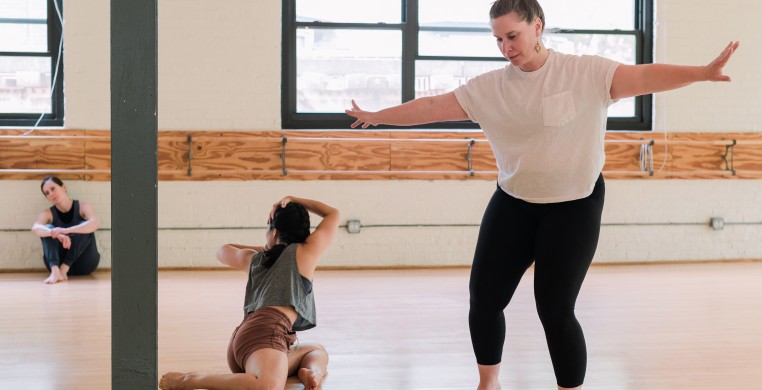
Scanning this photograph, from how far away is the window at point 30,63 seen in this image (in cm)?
673

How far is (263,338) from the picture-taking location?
3094 mm

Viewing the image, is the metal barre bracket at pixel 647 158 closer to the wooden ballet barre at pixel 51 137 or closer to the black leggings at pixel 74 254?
the wooden ballet barre at pixel 51 137

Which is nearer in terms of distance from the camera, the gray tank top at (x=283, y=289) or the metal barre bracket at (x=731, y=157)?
the gray tank top at (x=283, y=289)

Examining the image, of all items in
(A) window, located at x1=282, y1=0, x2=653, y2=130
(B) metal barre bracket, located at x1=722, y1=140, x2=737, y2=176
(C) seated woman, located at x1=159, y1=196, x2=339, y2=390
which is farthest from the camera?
(B) metal barre bracket, located at x1=722, y1=140, x2=737, y2=176

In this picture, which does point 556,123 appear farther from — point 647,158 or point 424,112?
point 647,158

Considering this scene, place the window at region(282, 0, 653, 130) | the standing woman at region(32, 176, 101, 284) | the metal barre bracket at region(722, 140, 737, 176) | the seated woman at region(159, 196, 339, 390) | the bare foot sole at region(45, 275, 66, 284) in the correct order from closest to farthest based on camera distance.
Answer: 1. the seated woman at region(159, 196, 339, 390)
2. the bare foot sole at region(45, 275, 66, 284)
3. the standing woman at region(32, 176, 101, 284)
4. the window at region(282, 0, 653, 130)
5. the metal barre bracket at region(722, 140, 737, 176)

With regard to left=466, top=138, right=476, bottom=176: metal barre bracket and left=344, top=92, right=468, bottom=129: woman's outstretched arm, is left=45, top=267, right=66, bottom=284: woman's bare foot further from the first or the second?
left=344, top=92, right=468, bottom=129: woman's outstretched arm

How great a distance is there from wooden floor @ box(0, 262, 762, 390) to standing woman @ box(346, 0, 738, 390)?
0.66 m

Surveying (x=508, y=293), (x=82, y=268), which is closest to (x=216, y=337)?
(x=508, y=293)

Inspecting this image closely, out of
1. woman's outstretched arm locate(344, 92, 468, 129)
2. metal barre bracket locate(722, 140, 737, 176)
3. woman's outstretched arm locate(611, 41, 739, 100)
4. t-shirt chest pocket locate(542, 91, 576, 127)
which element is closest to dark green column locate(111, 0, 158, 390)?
woman's outstretched arm locate(344, 92, 468, 129)

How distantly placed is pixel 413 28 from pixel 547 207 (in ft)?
14.8

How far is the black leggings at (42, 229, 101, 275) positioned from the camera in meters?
6.24

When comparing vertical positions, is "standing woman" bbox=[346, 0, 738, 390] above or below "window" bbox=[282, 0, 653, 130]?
below

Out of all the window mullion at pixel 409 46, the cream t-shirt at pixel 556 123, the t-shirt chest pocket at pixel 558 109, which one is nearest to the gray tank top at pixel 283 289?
the cream t-shirt at pixel 556 123
